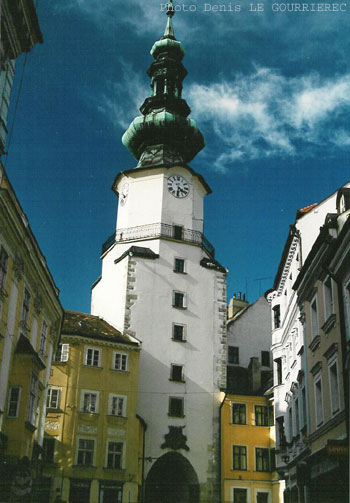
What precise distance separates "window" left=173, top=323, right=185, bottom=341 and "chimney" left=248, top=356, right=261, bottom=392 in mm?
7346

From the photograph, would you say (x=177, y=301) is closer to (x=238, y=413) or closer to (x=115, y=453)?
(x=238, y=413)

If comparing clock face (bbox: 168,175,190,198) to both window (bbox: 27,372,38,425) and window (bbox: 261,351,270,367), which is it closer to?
window (bbox: 261,351,270,367)

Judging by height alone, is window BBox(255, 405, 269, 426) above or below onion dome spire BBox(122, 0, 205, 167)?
below

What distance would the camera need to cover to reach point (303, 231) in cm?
2855

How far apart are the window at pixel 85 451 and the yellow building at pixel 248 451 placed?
9.83 metres

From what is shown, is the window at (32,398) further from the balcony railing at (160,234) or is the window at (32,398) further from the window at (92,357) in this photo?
the balcony railing at (160,234)

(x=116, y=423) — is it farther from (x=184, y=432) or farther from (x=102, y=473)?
(x=184, y=432)

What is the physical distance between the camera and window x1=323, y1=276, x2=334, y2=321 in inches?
886

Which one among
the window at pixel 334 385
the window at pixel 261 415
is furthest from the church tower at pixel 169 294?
the window at pixel 334 385

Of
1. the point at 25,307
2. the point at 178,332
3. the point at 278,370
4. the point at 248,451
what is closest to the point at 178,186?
the point at 178,332

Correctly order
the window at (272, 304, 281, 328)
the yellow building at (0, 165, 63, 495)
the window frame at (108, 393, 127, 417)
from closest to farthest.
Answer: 1. the yellow building at (0, 165, 63, 495)
2. the window at (272, 304, 281, 328)
3. the window frame at (108, 393, 127, 417)

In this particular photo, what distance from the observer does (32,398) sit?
25.7 metres

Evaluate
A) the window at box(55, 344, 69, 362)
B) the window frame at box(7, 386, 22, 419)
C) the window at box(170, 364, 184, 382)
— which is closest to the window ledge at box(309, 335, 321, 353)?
the window frame at box(7, 386, 22, 419)

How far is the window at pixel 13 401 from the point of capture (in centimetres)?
2302
